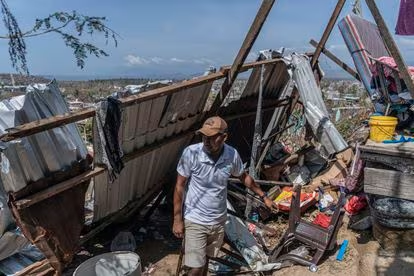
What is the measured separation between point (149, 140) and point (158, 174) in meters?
0.87

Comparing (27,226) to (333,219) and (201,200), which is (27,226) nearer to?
(201,200)

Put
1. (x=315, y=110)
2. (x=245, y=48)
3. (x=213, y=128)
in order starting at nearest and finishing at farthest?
(x=213, y=128), (x=245, y=48), (x=315, y=110)

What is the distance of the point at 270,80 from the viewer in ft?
21.7

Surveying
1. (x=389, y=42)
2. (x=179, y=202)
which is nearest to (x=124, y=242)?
(x=179, y=202)

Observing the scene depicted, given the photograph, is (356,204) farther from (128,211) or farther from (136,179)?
(128,211)

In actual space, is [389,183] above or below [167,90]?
below

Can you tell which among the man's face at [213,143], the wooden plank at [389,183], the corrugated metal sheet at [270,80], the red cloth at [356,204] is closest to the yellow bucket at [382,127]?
the wooden plank at [389,183]

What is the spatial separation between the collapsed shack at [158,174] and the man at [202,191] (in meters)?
0.63

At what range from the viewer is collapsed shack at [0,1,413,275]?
3824 mm

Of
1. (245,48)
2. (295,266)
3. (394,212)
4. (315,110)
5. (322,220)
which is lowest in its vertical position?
(295,266)

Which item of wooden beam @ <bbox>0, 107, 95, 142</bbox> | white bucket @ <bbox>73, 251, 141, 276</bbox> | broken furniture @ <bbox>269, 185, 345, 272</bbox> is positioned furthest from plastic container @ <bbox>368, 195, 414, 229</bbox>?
wooden beam @ <bbox>0, 107, 95, 142</bbox>

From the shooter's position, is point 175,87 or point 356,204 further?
point 356,204

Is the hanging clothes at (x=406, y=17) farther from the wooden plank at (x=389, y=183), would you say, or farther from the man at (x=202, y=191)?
the man at (x=202, y=191)

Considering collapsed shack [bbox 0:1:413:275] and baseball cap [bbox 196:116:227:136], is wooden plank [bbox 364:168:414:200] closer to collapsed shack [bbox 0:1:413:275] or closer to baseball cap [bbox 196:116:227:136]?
collapsed shack [bbox 0:1:413:275]
